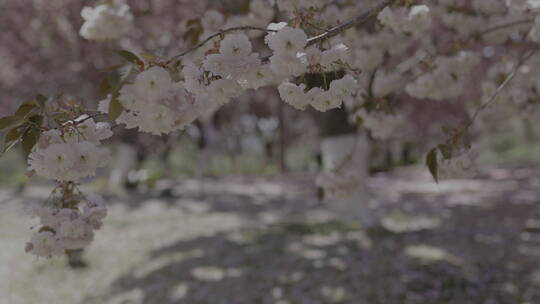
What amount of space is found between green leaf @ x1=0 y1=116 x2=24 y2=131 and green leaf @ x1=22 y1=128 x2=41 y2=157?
0.05m

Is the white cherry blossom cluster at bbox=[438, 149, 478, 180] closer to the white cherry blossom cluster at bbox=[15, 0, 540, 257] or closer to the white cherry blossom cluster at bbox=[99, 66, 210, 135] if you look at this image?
the white cherry blossom cluster at bbox=[15, 0, 540, 257]

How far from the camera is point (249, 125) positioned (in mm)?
25062

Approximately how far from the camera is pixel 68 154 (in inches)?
56.6

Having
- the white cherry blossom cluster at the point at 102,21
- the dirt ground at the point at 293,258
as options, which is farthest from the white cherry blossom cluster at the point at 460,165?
the white cherry blossom cluster at the point at 102,21

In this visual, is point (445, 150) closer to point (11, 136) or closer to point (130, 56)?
point (130, 56)

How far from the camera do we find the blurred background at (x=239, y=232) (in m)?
4.51

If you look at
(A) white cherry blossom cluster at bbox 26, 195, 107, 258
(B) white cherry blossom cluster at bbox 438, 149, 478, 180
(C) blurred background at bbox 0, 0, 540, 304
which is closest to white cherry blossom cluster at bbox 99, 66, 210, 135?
(C) blurred background at bbox 0, 0, 540, 304

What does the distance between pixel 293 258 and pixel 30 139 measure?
14.1ft

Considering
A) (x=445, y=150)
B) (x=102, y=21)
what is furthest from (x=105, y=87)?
(x=102, y=21)

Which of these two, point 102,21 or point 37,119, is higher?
point 102,21

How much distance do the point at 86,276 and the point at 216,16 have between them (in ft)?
13.3

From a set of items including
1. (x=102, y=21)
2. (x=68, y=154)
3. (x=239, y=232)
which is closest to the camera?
(x=68, y=154)

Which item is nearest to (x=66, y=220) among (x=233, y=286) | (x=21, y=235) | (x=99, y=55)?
(x=233, y=286)

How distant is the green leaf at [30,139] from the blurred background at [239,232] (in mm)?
206
